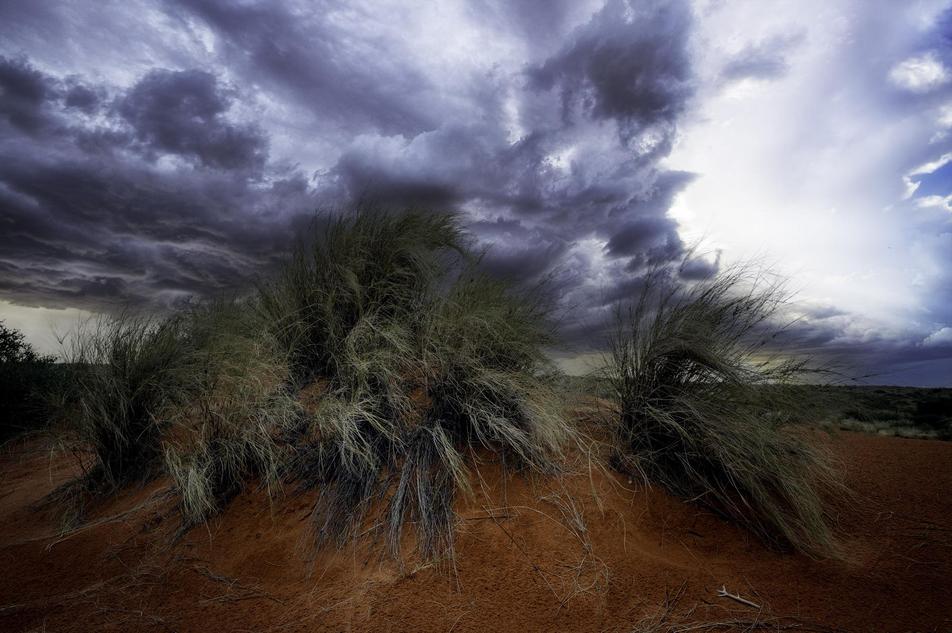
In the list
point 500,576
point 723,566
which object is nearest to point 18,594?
point 500,576

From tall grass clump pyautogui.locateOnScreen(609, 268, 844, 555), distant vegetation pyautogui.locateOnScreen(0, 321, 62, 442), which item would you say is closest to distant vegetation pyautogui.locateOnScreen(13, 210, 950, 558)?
tall grass clump pyautogui.locateOnScreen(609, 268, 844, 555)

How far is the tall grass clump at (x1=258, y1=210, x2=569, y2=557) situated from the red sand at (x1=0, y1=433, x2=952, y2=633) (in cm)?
29

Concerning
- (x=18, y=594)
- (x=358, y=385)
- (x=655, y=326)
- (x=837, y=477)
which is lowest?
(x=18, y=594)

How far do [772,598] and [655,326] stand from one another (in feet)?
7.38

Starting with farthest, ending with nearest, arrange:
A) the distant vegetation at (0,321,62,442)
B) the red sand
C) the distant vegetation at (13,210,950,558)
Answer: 1. the distant vegetation at (0,321,62,442)
2. the distant vegetation at (13,210,950,558)
3. the red sand

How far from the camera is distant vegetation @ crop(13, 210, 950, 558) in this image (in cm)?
378

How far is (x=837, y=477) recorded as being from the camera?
4957mm

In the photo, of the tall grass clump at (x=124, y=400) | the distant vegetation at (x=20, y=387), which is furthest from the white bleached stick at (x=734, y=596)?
the distant vegetation at (x=20, y=387)

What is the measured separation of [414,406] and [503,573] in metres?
1.78

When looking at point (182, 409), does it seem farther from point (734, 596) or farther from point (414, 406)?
point (734, 596)

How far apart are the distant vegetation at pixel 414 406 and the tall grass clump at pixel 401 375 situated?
0.02m

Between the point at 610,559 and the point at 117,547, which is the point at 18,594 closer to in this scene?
the point at 117,547

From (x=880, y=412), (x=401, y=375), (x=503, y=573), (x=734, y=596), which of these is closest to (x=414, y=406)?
(x=401, y=375)

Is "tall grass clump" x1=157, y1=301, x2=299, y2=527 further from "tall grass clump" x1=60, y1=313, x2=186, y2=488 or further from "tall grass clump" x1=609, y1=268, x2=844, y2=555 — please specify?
"tall grass clump" x1=609, y1=268, x2=844, y2=555
